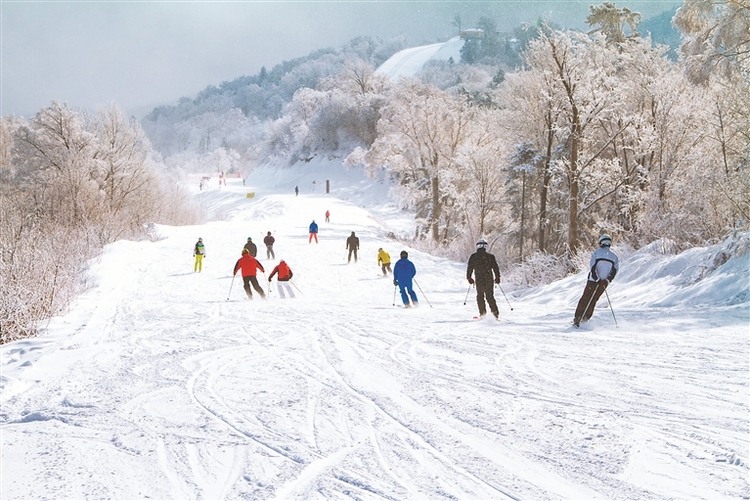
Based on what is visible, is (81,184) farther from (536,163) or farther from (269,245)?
(536,163)

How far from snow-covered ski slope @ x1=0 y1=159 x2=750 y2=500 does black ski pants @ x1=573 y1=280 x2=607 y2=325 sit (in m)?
0.31

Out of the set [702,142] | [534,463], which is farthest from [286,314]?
[702,142]

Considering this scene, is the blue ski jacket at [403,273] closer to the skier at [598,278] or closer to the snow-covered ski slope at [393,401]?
the snow-covered ski slope at [393,401]

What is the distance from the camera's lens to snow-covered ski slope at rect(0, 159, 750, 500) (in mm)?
4199

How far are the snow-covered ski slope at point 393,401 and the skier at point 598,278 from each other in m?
0.39

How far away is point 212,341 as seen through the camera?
9.16 m

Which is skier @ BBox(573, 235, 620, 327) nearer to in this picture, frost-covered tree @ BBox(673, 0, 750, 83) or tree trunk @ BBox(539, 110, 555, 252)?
frost-covered tree @ BBox(673, 0, 750, 83)

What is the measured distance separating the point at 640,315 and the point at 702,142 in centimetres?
1383

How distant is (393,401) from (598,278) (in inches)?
216

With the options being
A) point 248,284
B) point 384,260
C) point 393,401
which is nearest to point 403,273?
point 248,284

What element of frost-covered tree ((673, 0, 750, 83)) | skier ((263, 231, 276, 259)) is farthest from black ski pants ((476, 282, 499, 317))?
skier ((263, 231, 276, 259))

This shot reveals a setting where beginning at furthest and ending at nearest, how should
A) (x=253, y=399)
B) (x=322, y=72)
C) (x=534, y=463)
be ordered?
1. (x=322, y=72)
2. (x=253, y=399)
3. (x=534, y=463)

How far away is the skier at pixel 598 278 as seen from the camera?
372 inches

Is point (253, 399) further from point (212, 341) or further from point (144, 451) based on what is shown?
point (212, 341)
